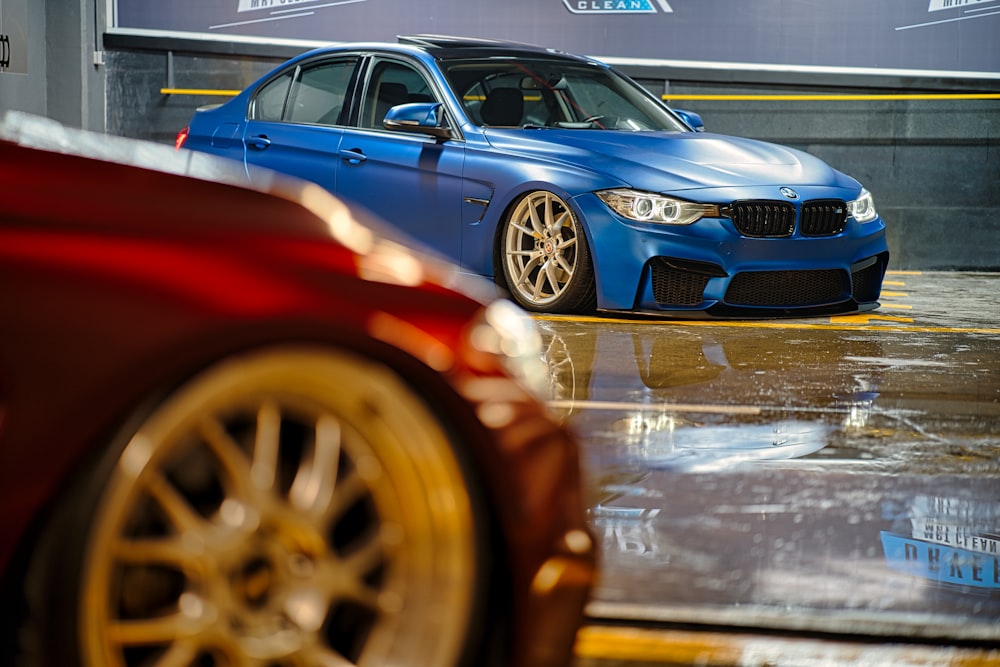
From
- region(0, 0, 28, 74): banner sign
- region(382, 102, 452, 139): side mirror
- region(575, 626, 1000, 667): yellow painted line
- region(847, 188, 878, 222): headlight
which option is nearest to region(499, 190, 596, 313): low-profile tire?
region(382, 102, 452, 139): side mirror

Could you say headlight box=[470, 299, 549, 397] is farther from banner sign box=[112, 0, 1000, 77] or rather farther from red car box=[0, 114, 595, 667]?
banner sign box=[112, 0, 1000, 77]

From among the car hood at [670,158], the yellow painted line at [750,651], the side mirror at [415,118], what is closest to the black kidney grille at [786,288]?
the car hood at [670,158]

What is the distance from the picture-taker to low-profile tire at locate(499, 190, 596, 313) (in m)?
7.95

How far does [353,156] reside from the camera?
895cm

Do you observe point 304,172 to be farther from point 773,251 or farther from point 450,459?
point 450,459

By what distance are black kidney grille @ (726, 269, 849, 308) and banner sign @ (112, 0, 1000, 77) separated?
245 inches

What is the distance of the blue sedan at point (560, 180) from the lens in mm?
7680

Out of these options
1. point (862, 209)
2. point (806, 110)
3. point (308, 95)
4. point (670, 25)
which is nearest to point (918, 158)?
point (806, 110)

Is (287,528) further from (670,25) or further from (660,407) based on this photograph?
(670,25)

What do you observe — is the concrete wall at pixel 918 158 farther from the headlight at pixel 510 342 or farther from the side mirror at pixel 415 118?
the headlight at pixel 510 342

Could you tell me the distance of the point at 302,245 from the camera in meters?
2.26

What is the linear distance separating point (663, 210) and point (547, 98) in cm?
193

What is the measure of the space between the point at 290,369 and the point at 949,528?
228cm

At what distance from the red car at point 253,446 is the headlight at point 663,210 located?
17.3ft
